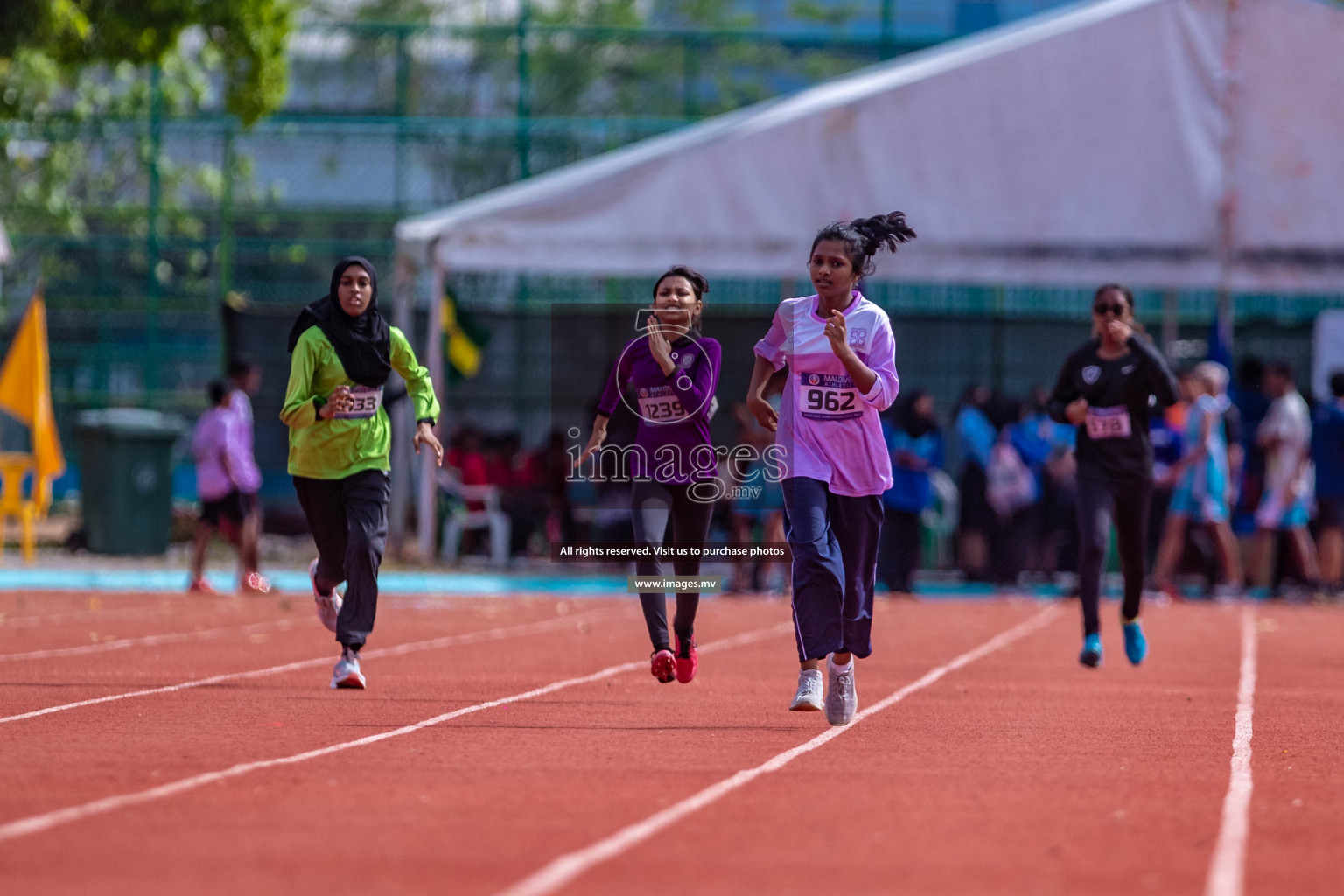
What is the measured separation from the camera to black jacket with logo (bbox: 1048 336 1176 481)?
464 inches

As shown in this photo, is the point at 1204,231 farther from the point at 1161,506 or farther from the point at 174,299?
the point at 174,299

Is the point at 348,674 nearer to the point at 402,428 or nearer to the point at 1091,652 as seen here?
the point at 1091,652

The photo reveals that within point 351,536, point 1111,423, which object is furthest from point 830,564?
point 1111,423

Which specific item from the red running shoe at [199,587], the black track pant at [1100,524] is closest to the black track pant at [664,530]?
the black track pant at [1100,524]

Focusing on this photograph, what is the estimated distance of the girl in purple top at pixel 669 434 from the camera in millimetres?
9633

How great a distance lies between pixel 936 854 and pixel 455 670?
6.19 metres

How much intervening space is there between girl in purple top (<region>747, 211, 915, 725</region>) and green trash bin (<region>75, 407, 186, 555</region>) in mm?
14247

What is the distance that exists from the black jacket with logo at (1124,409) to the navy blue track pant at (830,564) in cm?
324

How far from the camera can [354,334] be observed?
33.1 feet

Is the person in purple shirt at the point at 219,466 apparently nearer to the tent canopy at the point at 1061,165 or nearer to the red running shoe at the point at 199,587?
the red running shoe at the point at 199,587

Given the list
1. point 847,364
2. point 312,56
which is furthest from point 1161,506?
point 312,56

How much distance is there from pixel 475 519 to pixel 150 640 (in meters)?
8.86

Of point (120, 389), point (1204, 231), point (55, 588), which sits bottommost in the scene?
point (55, 588)

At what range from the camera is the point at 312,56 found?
3030 cm
